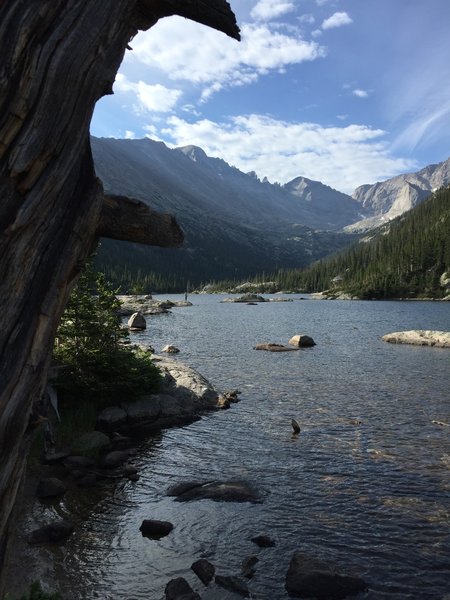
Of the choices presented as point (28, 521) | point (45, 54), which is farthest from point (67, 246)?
point (28, 521)

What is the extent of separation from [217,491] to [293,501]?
2.50 meters

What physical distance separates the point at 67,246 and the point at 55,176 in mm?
634

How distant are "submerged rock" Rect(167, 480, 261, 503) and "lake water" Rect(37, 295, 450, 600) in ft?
1.39

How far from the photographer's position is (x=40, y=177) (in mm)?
4055

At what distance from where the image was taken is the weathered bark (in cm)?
511

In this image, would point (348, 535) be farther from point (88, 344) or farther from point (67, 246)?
point (88, 344)

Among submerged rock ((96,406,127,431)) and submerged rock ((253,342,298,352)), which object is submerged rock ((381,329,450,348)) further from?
submerged rock ((96,406,127,431))

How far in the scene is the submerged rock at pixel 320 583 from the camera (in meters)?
10.4

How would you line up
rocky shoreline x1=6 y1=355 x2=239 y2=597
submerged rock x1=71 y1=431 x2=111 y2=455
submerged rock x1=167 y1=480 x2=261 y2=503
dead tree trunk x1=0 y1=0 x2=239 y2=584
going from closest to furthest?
1. dead tree trunk x1=0 y1=0 x2=239 y2=584
2. rocky shoreline x1=6 y1=355 x2=239 y2=597
3. submerged rock x1=167 y1=480 x2=261 y2=503
4. submerged rock x1=71 y1=431 x2=111 y2=455

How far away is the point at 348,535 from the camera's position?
42.5 feet

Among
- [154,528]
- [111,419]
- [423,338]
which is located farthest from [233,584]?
[423,338]

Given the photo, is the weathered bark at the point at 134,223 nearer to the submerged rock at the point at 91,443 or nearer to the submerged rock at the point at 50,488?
the submerged rock at the point at 50,488

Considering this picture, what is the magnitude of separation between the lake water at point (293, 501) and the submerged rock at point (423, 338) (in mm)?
19240

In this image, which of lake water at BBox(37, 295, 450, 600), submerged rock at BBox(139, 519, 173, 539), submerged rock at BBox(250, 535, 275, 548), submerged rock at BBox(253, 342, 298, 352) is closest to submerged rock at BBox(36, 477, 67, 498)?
lake water at BBox(37, 295, 450, 600)
